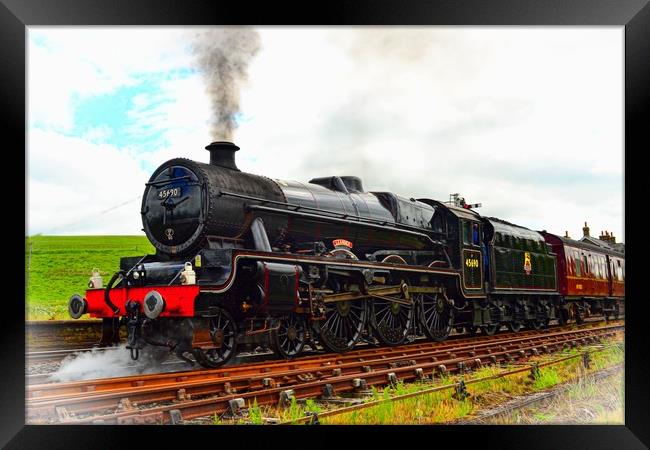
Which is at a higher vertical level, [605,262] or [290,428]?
[605,262]

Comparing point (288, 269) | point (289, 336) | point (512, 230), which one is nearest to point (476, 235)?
point (512, 230)

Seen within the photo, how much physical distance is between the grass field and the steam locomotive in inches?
59.5

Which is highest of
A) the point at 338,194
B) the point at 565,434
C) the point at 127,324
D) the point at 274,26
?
the point at 274,26

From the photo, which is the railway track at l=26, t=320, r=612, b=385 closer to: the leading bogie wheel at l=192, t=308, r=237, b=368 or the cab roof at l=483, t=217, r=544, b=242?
the leading bogie wheel at l=192, t=308, r=237, b=368

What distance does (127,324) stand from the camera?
28.7ft

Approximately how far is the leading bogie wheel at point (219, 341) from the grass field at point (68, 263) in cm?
216

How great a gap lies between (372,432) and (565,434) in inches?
86.1

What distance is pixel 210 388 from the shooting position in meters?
7.47

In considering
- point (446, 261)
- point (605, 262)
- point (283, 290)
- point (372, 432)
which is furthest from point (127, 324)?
point (605, 262)

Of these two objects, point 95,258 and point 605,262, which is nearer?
point 95,258

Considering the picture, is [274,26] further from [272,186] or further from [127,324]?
[127,324]

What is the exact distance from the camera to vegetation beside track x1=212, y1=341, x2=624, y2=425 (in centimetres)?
710

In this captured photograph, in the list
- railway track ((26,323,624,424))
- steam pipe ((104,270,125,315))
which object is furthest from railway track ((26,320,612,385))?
railway track ((26,323,624,424))

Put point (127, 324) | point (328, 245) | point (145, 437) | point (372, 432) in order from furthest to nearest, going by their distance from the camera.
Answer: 1. point (328, 245)
2. point (127, 324)
3. point (372, 432)
4. point (145, 437)
